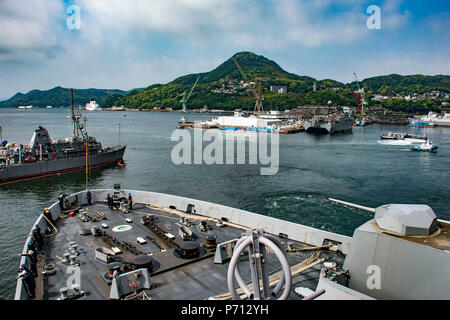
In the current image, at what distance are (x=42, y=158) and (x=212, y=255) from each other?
1770 inches

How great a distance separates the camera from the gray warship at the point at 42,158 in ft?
149

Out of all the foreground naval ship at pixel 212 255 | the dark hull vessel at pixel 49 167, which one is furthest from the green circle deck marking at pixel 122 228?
the dark hull vessel at pixel 49 167

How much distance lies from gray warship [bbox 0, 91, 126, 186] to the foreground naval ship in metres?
29.6

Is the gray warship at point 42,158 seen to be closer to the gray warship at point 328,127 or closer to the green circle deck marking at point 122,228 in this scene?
the green circle deck marking at point 122,228

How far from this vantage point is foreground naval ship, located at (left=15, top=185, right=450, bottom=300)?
7.68 metres

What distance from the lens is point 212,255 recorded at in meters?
13.5

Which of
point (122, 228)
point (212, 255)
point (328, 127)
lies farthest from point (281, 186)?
point (328, 127)

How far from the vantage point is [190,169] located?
5338 cm

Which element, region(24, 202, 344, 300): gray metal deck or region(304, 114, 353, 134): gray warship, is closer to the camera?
region(24, 202, 344, 300): gray metal deck

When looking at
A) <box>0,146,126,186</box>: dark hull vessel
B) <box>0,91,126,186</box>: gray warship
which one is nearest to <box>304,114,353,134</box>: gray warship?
<box>0,146,126,186</box>: dark hull vessel

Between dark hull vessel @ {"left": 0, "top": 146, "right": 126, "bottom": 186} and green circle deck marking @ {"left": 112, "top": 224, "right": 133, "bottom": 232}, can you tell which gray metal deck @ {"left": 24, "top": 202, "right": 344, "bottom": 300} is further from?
dark hull vessel @ {"left": 0, "top": 146, "right": 126, "bottom": 186}

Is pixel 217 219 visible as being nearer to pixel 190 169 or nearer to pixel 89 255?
pixel 89 255

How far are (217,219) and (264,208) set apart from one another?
50.7 ft

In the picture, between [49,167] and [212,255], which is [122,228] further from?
[49,167]
